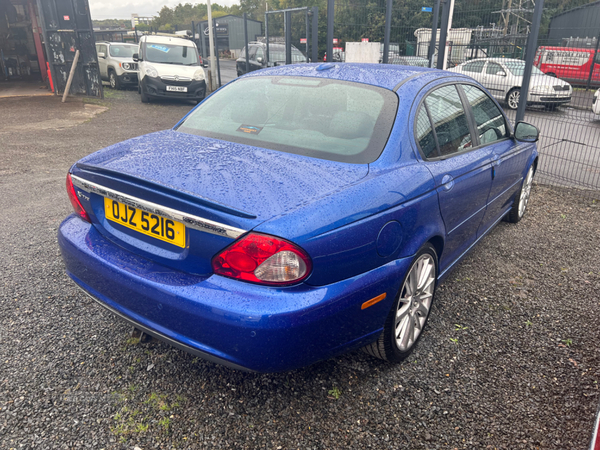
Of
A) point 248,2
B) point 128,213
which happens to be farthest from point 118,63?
point 248,2

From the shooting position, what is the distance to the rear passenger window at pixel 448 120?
9.37 ft

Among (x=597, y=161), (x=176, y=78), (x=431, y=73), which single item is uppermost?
(x=431, y=73)

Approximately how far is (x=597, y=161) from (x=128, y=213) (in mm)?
8217

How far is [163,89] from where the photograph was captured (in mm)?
13188

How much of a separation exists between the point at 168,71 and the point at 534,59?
9845mm

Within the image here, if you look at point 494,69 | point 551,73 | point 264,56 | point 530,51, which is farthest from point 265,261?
point 264,56

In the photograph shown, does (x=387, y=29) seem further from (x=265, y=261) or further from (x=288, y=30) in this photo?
(x=265, y=261)

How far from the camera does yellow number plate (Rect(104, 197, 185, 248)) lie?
200cm

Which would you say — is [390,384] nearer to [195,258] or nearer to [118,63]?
[195,258]

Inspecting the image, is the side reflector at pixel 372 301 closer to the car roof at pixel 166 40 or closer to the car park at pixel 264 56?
the car park at pixel 264 56

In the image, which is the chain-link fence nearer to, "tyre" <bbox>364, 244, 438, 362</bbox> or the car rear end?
"tyre" <bbox>364, 244, 438, 362</bbox>

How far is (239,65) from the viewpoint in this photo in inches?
722

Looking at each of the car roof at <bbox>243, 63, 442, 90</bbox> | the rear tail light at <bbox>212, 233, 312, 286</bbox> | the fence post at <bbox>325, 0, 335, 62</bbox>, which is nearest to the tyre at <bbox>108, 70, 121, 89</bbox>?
the fence post at <bbox>325, 0, 335, 62</bbox>

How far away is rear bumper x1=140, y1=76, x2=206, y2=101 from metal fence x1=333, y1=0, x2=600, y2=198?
4.93m
